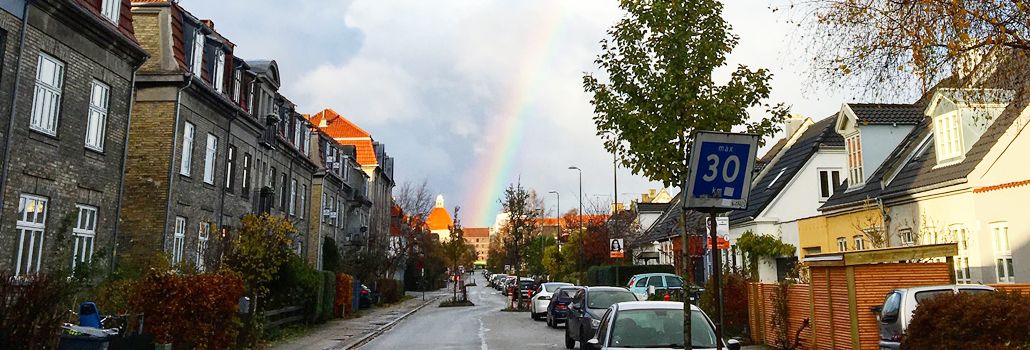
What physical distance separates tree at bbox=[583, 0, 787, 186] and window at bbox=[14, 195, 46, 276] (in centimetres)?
1249

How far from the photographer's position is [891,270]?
12539mm

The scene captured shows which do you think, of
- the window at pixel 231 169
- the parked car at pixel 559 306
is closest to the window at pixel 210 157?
the window at pixel 231 169

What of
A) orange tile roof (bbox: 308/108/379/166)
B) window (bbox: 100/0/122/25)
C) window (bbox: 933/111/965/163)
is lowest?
window (bbox: 933/111/965/163)

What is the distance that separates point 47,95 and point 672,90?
45.1ft

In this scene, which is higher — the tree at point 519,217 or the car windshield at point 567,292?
the tree at point 519,217

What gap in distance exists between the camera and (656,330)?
952 centimetres

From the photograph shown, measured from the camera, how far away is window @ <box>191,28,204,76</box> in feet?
74.9

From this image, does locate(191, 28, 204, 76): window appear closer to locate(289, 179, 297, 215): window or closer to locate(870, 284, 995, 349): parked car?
locate(289, 179, 297, 215): window

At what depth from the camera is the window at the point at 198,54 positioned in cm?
2284

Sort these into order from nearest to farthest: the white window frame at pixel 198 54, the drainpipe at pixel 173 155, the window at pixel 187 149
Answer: the drainpipe at pixel 173 155, the window at pixel 187 149, the white window frame at pixel 198 54

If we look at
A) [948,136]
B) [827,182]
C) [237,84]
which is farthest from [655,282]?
[237,84]

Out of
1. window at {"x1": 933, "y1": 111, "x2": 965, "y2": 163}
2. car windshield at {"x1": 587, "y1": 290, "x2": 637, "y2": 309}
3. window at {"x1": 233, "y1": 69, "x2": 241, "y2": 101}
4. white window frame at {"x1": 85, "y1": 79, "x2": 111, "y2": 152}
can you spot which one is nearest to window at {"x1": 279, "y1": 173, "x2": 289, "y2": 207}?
window at {"x1": 233, "y1": 69, "x2": 241, "y2": 101}

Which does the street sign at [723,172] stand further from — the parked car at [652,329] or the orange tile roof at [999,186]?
the orange tile roof at [999,186]

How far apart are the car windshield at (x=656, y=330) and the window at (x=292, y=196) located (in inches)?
1124
